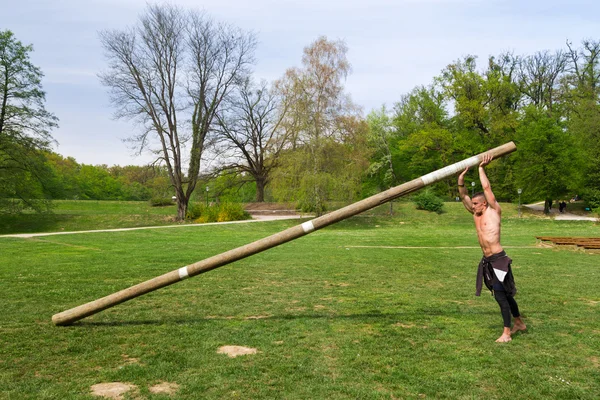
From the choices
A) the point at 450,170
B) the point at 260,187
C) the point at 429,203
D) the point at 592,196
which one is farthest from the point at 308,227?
the point at 592,196

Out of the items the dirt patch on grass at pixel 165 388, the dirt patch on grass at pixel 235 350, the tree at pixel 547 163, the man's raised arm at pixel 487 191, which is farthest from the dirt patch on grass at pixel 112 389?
the tree at pixel 547 163

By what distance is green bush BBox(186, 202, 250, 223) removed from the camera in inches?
1688

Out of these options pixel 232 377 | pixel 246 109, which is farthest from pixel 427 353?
pixel 246 109

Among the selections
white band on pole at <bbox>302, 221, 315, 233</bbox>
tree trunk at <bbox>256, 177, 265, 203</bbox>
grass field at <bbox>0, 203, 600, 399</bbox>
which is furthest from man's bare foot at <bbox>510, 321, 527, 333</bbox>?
tree trunk at <bbox>256, 177, 265, 203</bbox>

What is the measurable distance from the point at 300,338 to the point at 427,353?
Answer: 1.70 metres

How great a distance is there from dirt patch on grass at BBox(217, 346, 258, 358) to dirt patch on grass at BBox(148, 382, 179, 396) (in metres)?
0.98

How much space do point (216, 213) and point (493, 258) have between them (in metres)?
38.7

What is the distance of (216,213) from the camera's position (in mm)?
43312

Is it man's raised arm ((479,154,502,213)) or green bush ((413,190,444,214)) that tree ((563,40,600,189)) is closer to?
green bush ((413,190,444,214))

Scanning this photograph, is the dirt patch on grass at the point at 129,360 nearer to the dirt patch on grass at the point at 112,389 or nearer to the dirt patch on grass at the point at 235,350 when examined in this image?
the dirt patch on grass at the point at 112,389

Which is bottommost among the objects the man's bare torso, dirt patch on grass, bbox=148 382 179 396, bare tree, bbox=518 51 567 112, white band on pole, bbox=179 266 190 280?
dirt patch on grass, bbox=148 382 179 396

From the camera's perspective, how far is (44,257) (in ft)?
52.6

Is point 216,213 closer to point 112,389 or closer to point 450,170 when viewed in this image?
point 450,170

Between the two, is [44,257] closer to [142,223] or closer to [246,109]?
[142,223]
